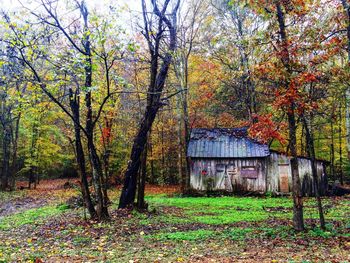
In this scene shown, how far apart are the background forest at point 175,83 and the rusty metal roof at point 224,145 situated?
1115 millimetres

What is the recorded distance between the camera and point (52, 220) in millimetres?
11117

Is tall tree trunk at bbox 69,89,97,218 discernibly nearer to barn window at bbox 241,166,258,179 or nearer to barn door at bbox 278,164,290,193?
barn window at bbox 241,166,258,179

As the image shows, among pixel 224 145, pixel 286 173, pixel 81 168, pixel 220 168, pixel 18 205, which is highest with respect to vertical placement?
pixel 224 145

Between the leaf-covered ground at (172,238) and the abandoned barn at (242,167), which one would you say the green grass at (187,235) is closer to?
the leaf-covered ground at (172,238)

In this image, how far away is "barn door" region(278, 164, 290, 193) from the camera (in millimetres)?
20094

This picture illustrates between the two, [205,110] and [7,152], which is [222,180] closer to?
[205,110]

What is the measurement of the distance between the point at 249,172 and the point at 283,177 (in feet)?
7.26

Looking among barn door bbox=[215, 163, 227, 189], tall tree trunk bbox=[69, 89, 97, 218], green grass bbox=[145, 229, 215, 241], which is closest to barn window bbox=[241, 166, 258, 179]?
barn door bbox=[215, 163, 227, 189]

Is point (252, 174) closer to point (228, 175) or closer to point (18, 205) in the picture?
point (228, 175)

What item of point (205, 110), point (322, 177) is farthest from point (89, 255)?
point (205, 110)

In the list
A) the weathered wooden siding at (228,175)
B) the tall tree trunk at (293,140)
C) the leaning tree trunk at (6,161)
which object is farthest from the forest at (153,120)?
the leaning tree trunk at (6,161)

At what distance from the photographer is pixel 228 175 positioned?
2106cm

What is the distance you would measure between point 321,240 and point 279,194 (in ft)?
43.2

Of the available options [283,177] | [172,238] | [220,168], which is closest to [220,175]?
[220,168]
